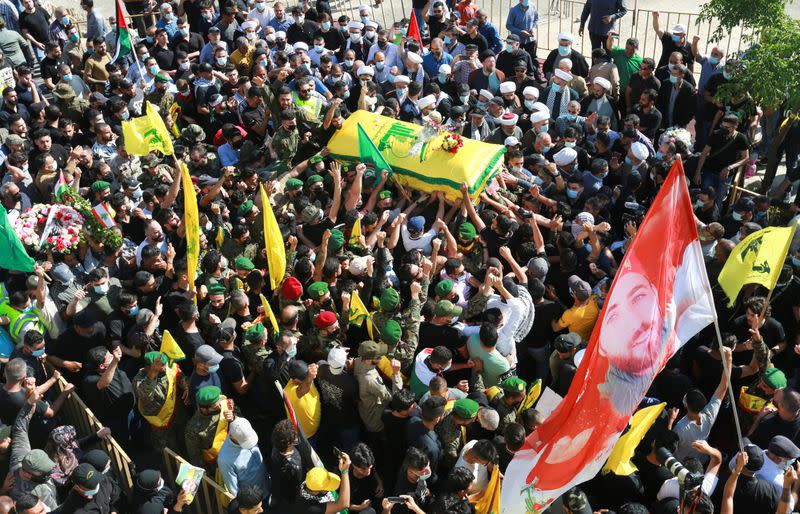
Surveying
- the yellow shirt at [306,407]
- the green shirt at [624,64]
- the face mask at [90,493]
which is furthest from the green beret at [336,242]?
the green shirt at [624,64]

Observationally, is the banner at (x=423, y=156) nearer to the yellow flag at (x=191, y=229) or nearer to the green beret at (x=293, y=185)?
the green beret at (x=293, y=185)

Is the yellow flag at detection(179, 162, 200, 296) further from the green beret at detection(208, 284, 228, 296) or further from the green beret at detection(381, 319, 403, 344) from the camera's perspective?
the green beret at detection(381, 319, 403, 344)

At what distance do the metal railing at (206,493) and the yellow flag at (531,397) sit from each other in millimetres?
2234

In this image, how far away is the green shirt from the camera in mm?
12445

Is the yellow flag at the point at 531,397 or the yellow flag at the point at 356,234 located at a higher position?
the yellow flag at the point at 356,234

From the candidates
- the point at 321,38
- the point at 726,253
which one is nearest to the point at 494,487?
the point at 726,253

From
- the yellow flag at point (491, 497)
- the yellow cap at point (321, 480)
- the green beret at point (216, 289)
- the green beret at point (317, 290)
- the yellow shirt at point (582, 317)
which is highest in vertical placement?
the green beret at point (317, 290)

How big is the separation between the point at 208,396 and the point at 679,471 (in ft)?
11.0

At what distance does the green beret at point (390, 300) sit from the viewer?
7500mm

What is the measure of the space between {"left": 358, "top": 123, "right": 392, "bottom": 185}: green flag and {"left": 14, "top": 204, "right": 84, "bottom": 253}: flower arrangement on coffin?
3.01 meters

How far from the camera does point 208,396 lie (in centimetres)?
666

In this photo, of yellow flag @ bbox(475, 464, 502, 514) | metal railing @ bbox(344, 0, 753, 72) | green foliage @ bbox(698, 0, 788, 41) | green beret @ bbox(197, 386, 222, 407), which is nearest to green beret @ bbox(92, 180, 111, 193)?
green beret @ bbox(197, 386, 222, 407)

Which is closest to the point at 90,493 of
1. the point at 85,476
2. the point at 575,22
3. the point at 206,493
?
the point at 85,476

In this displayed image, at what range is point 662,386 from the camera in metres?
7.15
